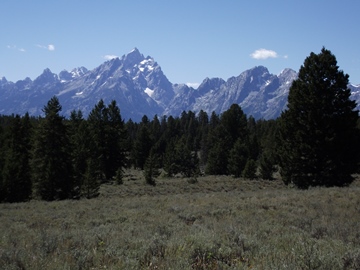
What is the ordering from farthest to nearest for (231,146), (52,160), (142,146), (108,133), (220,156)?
(142,146)
(220,156)
(231,146)
(108,133)
(52,160)

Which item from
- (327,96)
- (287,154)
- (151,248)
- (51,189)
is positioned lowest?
(51,189)

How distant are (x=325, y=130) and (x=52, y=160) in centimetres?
2412

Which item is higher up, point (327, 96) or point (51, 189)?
point (327, 96)

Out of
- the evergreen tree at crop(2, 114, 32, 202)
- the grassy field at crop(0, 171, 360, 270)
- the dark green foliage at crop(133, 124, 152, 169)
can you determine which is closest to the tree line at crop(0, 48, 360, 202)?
the evergreen tree at crop(2, 114, 32, 202)

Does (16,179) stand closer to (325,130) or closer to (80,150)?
(80,150)

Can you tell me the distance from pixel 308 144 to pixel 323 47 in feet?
24.3

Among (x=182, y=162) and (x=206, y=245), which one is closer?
(x=206, y=245)

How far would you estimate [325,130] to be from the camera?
72.6 ft

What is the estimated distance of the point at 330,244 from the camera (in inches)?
264

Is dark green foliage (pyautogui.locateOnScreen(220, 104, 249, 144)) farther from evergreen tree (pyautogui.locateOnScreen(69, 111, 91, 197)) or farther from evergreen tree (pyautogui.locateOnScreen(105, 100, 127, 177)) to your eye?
evergreen tree (pyautogui.locateOnScreen(69, 111, 91, 197))

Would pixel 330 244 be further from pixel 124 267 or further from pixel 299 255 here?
pixel 124 267

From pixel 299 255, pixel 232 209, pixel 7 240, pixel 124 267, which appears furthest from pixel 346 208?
pixel 7 240

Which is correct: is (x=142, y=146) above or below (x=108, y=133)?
A: below

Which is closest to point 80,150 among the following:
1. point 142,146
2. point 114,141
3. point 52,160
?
point 52,160
